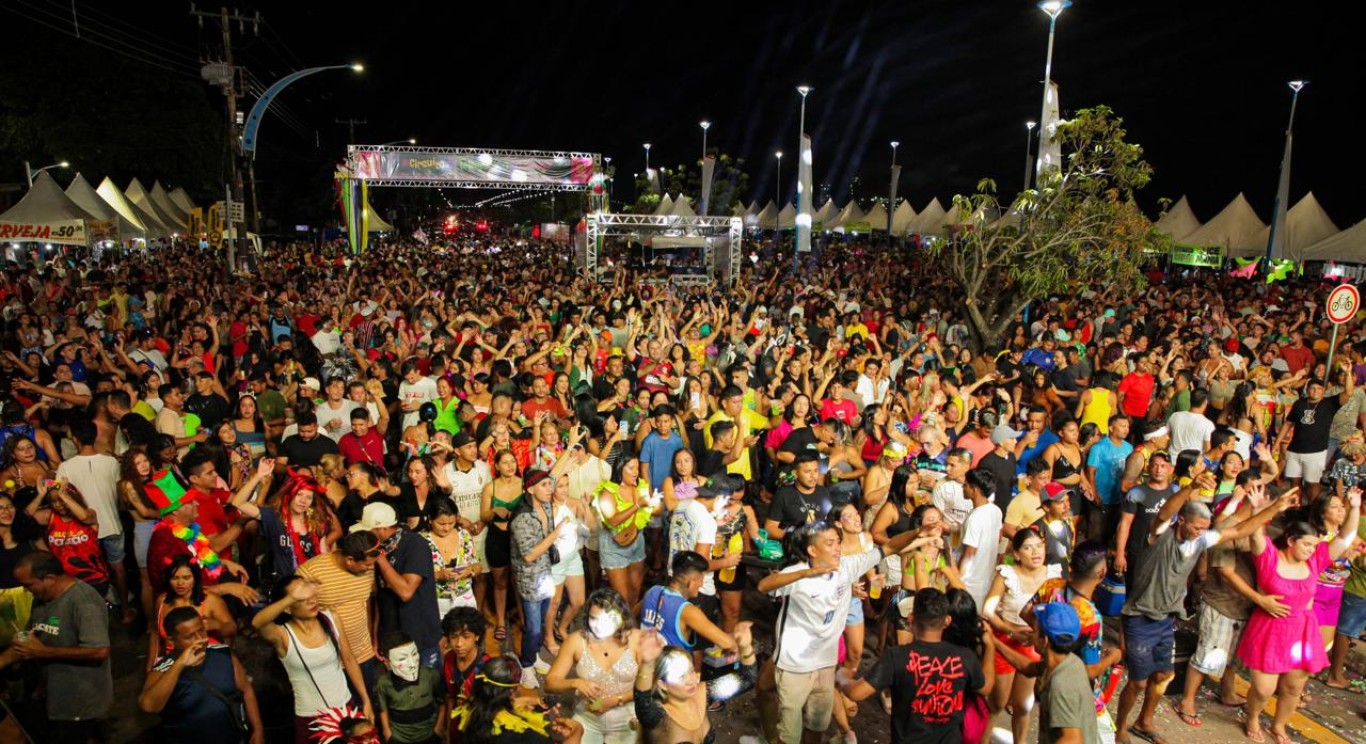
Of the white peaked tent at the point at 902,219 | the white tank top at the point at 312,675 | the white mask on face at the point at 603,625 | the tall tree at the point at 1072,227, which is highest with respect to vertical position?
the white peaked tent at the point at 902,219

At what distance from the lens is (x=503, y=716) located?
10.6 ft

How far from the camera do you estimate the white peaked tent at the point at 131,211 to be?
21688 millimetres

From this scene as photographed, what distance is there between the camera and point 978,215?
1381 centimetres

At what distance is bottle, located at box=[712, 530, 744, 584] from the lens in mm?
5137

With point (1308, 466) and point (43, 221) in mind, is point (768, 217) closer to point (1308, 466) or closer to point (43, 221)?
point (43, 221)

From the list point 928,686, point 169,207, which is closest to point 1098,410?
point 928,686

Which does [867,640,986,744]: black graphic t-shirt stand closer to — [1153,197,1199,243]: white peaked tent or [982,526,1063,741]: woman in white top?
[982,526,1063,741]: woman in white top

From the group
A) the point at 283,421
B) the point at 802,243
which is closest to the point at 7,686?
the point at 283,421

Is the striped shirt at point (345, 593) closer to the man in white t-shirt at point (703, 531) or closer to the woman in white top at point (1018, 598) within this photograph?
the man in white t-shirt at point (703, 531)

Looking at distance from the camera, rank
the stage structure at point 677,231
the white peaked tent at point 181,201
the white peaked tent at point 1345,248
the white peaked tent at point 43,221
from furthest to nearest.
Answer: the white peaked tent at point 181,201 < the stage structure at point 677,231 < the white peaked tent at point 1345,248 < the white peaked tent at point 43,221

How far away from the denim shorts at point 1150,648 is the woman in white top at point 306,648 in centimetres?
406

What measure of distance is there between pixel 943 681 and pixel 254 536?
4738mm

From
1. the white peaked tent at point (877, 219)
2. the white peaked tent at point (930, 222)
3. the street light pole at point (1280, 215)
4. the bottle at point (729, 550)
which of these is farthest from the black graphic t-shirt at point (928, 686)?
the white peaked tent at point (877, 219)

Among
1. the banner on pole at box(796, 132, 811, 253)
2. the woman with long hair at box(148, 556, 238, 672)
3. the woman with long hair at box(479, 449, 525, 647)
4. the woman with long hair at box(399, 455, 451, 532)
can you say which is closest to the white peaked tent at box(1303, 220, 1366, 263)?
the banner on pole at box(796, 132, 811, 253)
